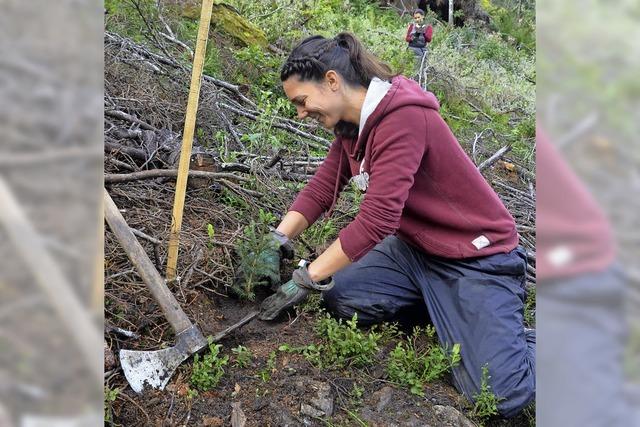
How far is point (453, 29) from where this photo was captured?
505 inches

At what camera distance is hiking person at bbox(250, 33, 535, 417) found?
8.02ft

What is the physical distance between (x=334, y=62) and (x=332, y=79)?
0.08 metres

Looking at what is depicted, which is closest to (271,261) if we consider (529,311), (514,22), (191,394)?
(191,394)

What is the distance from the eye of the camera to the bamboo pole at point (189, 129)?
228 centimetres

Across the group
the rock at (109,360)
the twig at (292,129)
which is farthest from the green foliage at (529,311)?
the rock at (109,360)

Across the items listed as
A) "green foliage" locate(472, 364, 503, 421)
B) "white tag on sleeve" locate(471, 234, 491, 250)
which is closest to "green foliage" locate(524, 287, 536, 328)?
"white tag on sleeve" locate(471, 234, 491, 250)

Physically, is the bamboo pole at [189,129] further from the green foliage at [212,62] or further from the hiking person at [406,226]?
the green foliage at [212,62]

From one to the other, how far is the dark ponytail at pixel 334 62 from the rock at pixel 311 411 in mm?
1373

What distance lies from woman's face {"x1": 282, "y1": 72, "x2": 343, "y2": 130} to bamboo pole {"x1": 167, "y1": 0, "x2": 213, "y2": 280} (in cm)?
42

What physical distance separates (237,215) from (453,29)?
431 inches
